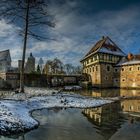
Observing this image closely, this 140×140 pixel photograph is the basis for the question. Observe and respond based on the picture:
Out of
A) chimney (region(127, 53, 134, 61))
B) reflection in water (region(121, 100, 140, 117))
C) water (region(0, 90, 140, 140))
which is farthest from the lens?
chimney (region(127, 53, 134, 61))

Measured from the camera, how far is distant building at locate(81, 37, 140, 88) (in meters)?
51.2

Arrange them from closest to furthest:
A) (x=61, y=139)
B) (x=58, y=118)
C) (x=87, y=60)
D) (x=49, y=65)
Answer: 1. (x=61, y=139)
2. (x=58, y=118)
3. (x=87, y=60)
4. (x=49, y=65)

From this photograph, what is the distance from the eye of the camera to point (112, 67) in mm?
55688

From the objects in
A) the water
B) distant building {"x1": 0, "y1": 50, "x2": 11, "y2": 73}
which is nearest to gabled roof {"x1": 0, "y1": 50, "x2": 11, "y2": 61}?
distant building {"x1": 0, "y1": 50, "x2": 11, "y2": 73}

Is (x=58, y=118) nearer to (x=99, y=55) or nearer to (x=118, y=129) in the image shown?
(x=118, y=129)

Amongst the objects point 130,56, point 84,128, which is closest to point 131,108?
point 84,128

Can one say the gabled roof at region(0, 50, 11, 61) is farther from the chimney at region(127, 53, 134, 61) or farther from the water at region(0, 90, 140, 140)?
the water at region(0, 90, 140, 140)

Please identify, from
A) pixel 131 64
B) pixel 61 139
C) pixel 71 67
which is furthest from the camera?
pixel 71 67

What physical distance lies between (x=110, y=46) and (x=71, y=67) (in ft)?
162

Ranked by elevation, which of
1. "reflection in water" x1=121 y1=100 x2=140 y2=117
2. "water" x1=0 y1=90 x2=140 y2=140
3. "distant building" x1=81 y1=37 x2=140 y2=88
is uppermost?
"distant building" x1=81 y1=37 x2=140 y2=88

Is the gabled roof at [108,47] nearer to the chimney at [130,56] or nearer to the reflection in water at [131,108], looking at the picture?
the chimney at [130,56]

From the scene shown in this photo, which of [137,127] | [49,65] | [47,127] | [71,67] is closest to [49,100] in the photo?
[47,127]

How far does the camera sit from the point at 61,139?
874 centimetres

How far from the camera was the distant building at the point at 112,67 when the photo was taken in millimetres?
51219
